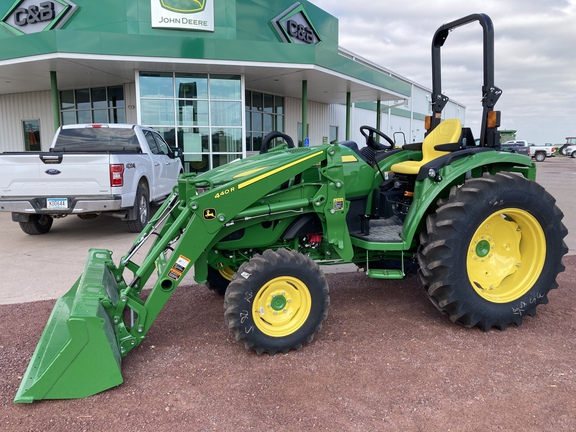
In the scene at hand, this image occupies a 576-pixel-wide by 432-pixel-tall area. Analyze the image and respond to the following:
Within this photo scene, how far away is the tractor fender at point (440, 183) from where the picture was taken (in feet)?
12.3

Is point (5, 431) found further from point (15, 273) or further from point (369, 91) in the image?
point (369, 91)

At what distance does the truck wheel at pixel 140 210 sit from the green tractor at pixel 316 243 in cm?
410

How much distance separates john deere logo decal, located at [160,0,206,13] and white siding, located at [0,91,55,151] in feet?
25.9

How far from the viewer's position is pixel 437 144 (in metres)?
4.47

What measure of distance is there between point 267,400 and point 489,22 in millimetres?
3601

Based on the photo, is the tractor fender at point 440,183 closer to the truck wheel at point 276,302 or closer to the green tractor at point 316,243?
the green tractor at point 316,243

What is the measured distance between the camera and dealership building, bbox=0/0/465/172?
12266mm

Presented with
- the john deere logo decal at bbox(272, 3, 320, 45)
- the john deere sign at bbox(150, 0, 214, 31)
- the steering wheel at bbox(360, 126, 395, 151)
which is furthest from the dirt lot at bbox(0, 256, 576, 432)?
the john deere logo decal at bbox(272, 3, 320, 45)

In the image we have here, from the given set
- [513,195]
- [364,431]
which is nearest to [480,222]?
[513,195]

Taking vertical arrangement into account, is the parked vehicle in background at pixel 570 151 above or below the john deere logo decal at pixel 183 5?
below

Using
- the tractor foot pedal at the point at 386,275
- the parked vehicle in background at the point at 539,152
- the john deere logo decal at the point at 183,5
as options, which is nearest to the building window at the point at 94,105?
the john deere logo decal at the point at 183,5

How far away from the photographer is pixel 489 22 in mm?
3984

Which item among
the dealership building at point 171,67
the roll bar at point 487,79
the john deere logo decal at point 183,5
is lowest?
the roll bar at point 487,79

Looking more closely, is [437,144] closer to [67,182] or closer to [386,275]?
[386,275]
